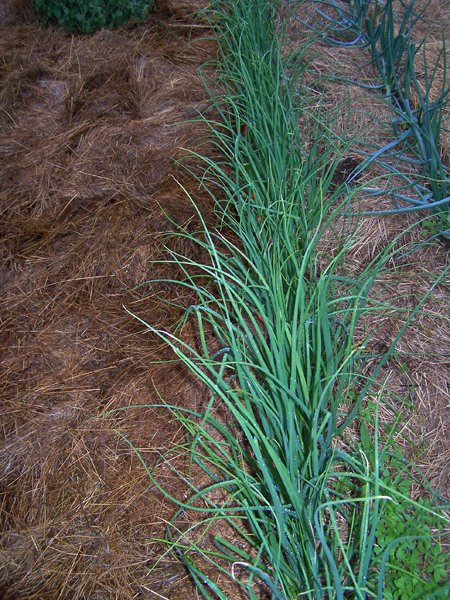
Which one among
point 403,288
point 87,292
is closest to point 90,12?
point 87,292

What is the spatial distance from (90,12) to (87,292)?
70.1 inches

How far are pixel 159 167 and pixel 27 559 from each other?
4.99ft

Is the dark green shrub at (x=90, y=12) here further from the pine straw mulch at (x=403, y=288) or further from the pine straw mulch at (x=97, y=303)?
the pine straw mulch at (x=403, y=288)

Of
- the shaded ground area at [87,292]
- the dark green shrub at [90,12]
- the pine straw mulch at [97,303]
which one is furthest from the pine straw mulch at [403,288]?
the dark green shrub at [90,12]

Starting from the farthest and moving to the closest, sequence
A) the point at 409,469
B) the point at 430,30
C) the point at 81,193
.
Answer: the point at 430,30
the point at 81,193
the point at 409,469

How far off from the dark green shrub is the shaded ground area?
69mm

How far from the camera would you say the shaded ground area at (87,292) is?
140cm

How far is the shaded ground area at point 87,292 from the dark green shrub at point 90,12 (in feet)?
0.23

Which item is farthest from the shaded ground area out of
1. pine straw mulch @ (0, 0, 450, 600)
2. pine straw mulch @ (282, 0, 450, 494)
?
pine straw mulch @ (282, 0, 450, 494)

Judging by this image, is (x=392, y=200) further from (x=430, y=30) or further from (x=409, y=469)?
(x=430, y=30)

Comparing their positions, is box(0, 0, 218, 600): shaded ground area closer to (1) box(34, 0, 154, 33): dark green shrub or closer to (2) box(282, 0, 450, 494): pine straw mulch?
(1) box(34, 0, 154, 33): dark green shrub

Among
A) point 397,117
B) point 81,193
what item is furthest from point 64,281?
point 397,117

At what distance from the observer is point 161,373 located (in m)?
1.75

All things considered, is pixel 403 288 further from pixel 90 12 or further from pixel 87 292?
pixel 90 12
